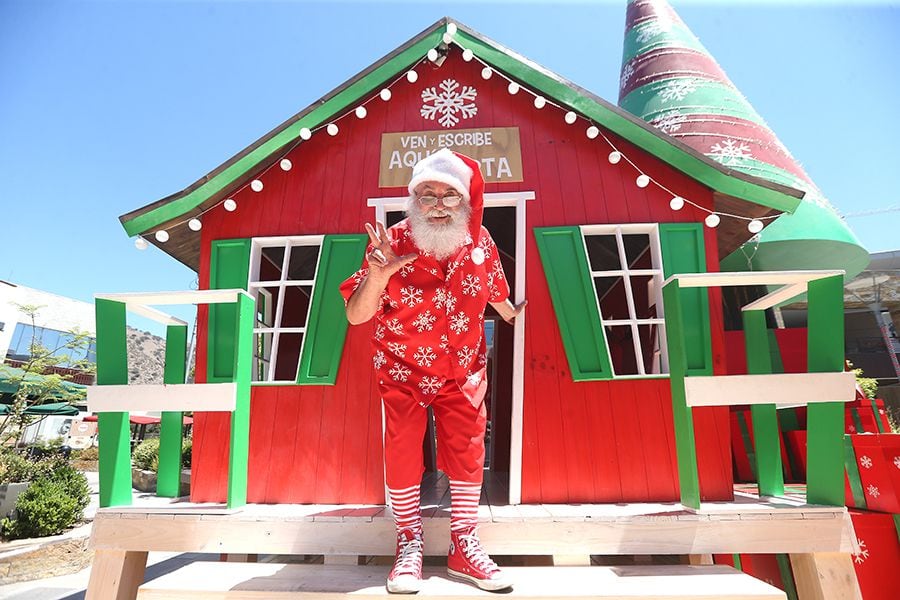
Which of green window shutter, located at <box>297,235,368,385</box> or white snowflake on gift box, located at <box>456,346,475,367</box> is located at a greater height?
green window shutter, located at <box>297,235,368,385</box>

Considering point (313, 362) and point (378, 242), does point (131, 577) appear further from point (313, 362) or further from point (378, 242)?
point (378, 242)

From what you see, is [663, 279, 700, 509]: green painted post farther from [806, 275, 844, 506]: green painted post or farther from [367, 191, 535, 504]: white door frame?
[367, 191, 535, 504]: white door frame

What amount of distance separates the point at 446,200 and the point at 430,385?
95 cm

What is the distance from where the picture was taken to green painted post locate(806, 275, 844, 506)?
2.52 meters

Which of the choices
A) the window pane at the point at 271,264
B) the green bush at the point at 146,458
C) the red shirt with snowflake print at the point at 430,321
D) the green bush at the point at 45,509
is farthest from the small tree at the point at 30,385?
the red shirt with snowflake print at the point at 430,321

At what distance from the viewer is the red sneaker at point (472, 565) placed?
6.65 feet

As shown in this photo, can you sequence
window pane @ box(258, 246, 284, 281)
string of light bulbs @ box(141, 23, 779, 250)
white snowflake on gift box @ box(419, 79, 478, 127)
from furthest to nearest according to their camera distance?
window pane @ box(258, 246, 284, 281), white snowflake on gift box @ box(419, 79, 478, 127), string of light bulbs @ box(141, 23, 779, 250)

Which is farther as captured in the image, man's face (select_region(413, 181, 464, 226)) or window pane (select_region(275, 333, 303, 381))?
window pane (select_region(275, 333, 303, 381))

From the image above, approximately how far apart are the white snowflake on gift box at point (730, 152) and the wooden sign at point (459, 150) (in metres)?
4.53

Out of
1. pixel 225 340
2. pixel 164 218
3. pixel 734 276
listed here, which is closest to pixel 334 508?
pixel 225 340

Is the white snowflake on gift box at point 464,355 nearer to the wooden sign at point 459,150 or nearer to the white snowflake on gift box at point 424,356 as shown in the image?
the white snowflake on gift box at point 424,356

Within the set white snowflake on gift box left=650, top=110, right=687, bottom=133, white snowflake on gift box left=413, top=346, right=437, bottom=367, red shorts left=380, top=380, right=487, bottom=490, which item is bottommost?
red shorts left=380, top=380, right=487, bottom=490

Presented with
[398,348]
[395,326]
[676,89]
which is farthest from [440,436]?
[676,89]

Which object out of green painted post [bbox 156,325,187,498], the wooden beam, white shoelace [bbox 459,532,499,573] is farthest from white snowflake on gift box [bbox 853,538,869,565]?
green painted post [bbox 156,325,187,498]
